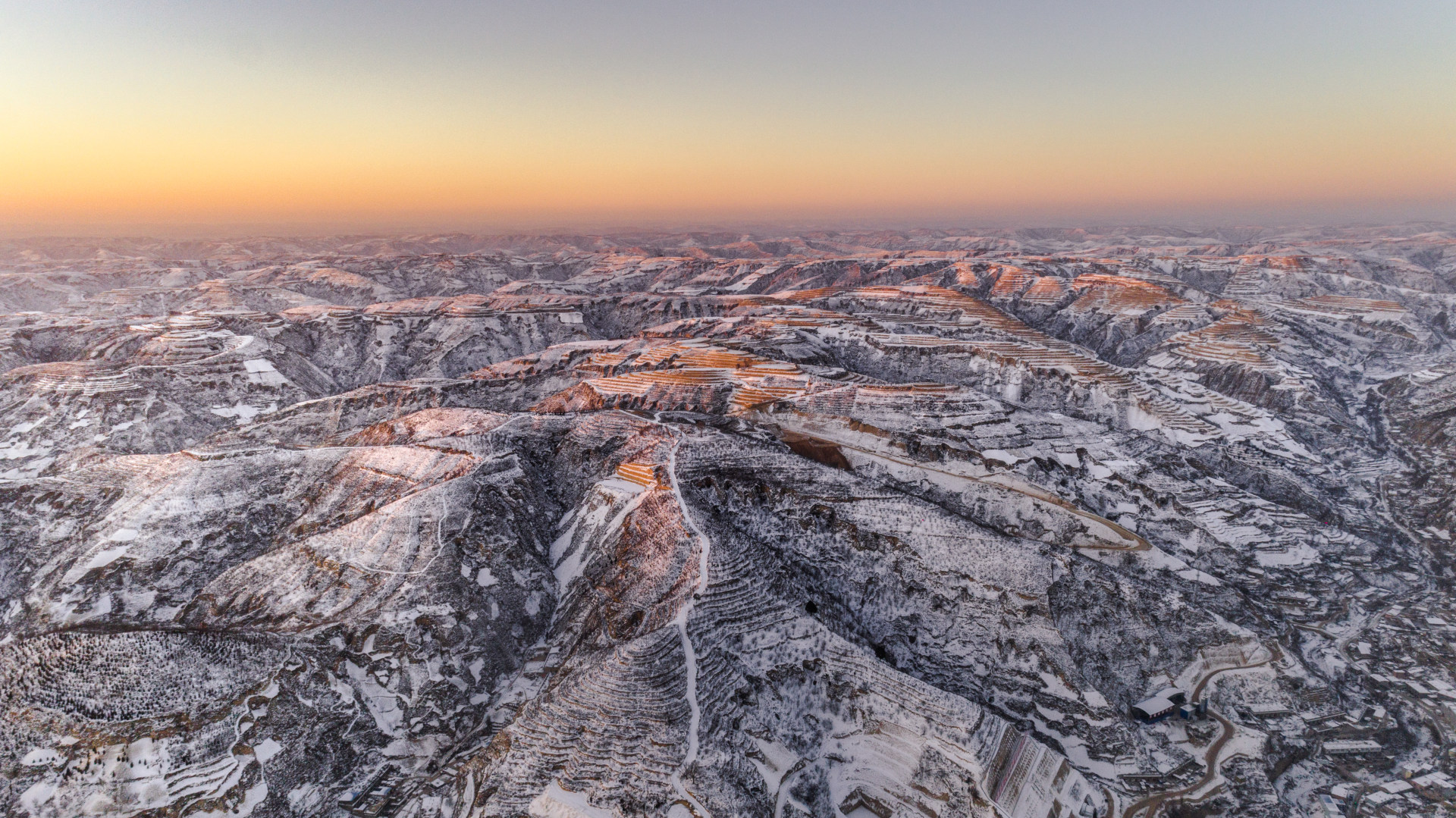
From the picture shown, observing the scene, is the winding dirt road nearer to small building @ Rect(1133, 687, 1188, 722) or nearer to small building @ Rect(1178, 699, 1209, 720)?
small building @ Rect(1178, 699, 1209, 720)

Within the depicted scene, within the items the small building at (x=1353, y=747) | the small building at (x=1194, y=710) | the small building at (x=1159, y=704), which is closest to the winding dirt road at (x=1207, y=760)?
the small building at (x=1194, y=710)

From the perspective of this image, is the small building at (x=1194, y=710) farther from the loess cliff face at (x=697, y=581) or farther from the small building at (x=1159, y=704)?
the loess cliff face at (x=697, y=581)

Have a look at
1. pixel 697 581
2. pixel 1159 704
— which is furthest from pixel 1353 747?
pixel 697 581

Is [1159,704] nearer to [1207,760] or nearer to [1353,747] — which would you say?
[1207,760]

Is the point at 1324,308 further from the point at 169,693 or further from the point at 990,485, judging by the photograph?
the point at 169,693

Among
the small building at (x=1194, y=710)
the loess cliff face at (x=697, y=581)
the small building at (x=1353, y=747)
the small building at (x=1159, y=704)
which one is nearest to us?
the loess cliff face at (x=697, y=581)

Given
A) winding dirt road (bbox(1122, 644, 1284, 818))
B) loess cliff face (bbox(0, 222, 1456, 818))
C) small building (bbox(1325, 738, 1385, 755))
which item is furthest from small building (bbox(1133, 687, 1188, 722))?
small building (bbox(1325, 738, 1385, 755))

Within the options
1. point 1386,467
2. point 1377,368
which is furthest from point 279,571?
point 1377,368
